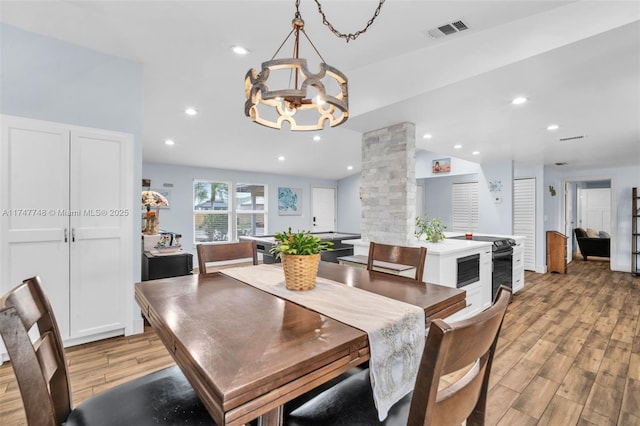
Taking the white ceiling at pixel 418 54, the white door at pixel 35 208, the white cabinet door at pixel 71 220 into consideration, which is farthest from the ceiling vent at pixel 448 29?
the white door at pixel 35 208

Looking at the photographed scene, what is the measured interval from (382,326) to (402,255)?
99 cm

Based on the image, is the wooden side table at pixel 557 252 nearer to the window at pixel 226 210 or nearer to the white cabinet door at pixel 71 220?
the window at pixel 226 210

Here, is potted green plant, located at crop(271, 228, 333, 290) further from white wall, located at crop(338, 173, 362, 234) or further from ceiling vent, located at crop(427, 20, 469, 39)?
white wall, located at crop(338, 173, 362, 234)

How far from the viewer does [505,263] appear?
4.11 metres

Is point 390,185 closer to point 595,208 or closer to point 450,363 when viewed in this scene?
point 450,363

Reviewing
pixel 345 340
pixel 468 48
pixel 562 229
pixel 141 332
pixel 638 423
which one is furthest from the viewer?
pixel 562 229

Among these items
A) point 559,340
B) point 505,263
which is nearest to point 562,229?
point 505,263

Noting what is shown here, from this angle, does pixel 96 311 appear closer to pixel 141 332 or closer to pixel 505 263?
pixel 141 332

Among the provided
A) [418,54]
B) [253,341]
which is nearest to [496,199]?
[418,54]

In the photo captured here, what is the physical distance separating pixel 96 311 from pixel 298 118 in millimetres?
3276

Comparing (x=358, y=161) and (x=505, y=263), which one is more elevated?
(x=358, y=161)

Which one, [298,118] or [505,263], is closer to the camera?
[505,263]

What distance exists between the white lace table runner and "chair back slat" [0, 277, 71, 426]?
816mm

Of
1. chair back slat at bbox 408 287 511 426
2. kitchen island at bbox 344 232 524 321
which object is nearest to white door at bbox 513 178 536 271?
kitchen island at bbox 344 232 524 321
